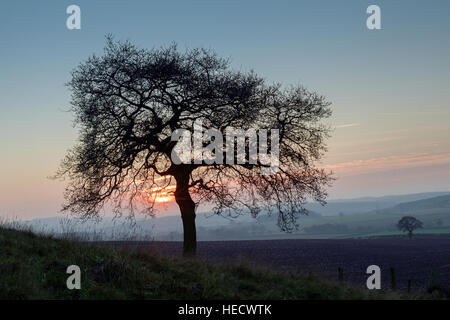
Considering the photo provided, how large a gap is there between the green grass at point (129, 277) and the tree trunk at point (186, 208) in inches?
271

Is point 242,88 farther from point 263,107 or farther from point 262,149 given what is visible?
point 262,149

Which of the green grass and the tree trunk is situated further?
the tree trunk

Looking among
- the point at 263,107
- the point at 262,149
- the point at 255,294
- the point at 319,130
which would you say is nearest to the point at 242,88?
the point at 263,107

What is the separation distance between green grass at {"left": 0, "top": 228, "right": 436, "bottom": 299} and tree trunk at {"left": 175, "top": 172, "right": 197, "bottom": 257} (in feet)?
22.6

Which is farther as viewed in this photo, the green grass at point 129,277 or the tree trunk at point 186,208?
the tree trunk at point 186,208

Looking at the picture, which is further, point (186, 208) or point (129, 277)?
point (186, 208)

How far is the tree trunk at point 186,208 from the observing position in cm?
2259

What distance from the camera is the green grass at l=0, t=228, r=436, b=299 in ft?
38.1

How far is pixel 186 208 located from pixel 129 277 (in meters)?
10.2

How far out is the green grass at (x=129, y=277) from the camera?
38.1ft

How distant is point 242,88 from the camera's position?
72.9ft

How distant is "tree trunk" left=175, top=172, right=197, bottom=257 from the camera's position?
22.6 meters

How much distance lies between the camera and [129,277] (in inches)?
503
